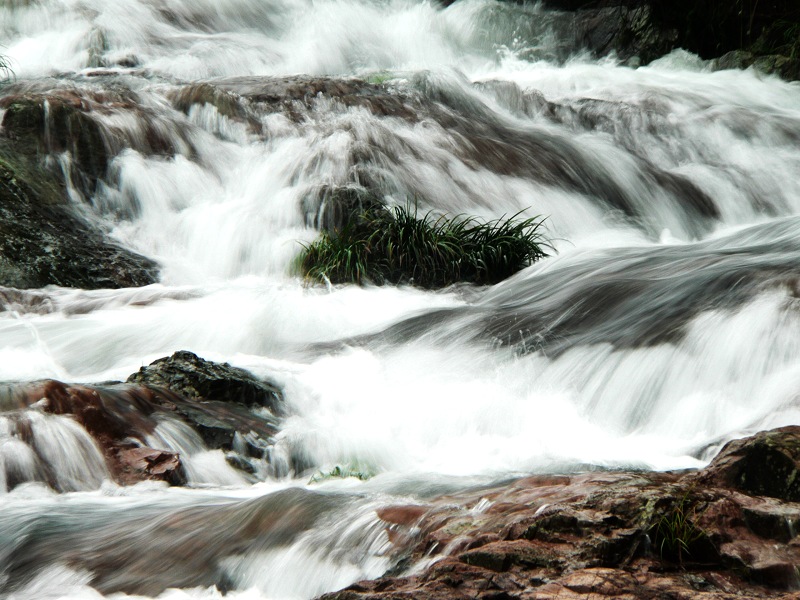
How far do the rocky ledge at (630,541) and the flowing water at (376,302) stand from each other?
0.35 metres

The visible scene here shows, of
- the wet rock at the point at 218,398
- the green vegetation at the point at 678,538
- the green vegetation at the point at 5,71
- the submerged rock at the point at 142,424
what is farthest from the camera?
the green vegetation at the point at 5,71

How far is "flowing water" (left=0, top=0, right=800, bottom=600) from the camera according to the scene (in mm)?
3926

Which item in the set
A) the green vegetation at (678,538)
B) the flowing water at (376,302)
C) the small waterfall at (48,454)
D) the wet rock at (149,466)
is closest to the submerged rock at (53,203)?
the flowing water at (376,302)

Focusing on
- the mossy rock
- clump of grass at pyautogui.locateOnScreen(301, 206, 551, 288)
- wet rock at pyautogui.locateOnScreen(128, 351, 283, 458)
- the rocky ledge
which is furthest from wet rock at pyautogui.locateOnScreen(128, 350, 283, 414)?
the mossy rock

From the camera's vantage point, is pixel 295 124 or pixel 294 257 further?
pixel 295 124

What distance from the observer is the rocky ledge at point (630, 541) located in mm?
2686

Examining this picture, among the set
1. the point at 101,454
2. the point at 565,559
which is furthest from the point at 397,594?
the point at 101,454

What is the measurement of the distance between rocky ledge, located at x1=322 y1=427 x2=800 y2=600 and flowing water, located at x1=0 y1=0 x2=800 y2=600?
35cm

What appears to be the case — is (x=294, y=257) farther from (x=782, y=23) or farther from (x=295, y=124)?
(x=782, y=23)

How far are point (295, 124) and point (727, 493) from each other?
781cm

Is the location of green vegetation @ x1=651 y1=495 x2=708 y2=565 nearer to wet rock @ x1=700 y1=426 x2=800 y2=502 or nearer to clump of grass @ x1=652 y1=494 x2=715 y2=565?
clump of grass @ x1=652 y1=494 x2=715 y2=565

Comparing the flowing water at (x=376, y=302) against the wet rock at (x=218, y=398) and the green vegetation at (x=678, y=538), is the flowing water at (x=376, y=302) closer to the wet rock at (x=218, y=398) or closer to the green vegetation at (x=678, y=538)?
the wet rock at (x=218, y=398)

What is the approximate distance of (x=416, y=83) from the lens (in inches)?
462

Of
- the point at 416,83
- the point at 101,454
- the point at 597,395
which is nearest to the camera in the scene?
the point at 101,454
